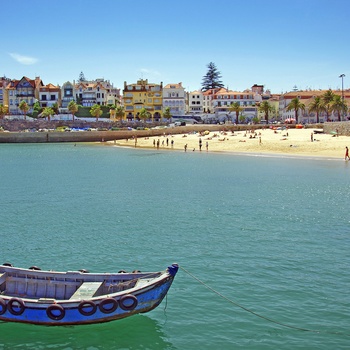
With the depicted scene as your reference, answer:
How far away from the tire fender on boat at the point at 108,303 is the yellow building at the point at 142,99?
139713mm

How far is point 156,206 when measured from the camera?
36906 mm

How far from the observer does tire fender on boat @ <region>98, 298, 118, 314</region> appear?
15.3m

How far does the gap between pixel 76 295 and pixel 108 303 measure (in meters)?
1.28

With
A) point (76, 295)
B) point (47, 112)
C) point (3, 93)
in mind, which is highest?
point (3, 93)

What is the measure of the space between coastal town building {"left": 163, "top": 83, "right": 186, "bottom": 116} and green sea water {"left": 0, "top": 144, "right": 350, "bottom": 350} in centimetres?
10203

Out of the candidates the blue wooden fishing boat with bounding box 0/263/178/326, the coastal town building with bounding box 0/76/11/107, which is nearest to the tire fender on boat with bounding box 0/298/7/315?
the blue wooden fishing boat with bounding box 0/263/178/326

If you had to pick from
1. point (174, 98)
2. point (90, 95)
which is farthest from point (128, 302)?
point (90, 95)

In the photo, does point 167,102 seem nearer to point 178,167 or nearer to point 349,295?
point 178,167

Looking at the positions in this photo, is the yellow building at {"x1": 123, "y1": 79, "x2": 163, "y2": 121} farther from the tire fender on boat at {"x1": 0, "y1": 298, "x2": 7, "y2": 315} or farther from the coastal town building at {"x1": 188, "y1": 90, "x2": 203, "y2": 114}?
the tire fender on boat at {"x1": 0, "y1": 298, "x2": 7, "y2": 315}

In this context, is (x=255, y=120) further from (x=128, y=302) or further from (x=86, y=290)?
(x=128, y=302)

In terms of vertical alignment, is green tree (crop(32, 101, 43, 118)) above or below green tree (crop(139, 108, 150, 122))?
above

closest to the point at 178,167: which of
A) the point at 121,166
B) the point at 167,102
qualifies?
the point at 121,166

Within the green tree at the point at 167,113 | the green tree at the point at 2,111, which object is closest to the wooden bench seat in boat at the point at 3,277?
the green tree at the point at 167,113

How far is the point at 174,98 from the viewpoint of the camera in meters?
154
